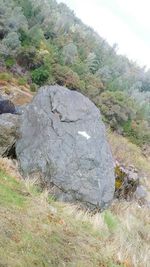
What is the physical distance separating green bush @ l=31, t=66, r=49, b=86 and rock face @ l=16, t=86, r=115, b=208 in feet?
54.5

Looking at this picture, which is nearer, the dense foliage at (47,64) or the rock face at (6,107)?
the rock face at (6,107)

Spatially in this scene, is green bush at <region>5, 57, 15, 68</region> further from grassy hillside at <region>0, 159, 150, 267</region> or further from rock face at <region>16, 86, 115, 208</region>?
grassy hillside at <region>0, 159, 150, 267</region>

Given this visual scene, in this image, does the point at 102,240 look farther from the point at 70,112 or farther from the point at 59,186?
the point at 70,112

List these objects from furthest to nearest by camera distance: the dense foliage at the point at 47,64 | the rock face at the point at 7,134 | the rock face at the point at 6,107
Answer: the dense foliage at the point at 47,64 → the rock face at the point at 6,107 → the rock face at the point at 7,134

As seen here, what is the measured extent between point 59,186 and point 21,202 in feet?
5.18

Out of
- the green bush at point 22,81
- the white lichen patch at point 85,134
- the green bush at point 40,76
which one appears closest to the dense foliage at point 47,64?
the green bush at point 40,76

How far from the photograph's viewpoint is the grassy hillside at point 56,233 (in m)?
5.84

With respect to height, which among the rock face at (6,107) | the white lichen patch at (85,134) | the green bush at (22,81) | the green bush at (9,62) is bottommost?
the green bush at (9,62)

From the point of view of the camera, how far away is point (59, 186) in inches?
342

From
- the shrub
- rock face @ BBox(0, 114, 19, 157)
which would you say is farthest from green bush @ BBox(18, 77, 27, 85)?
rock face @ BBox(0, 114, 19, 157)

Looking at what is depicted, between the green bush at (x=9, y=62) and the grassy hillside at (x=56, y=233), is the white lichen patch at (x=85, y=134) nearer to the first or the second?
the grassy hillside at (x=56, y=233)

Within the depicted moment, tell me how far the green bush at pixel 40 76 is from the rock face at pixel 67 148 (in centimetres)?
1662

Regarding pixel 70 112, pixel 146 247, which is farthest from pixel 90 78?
pixel 146 247

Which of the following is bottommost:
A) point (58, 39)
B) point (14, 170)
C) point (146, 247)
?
point (58, 39)
